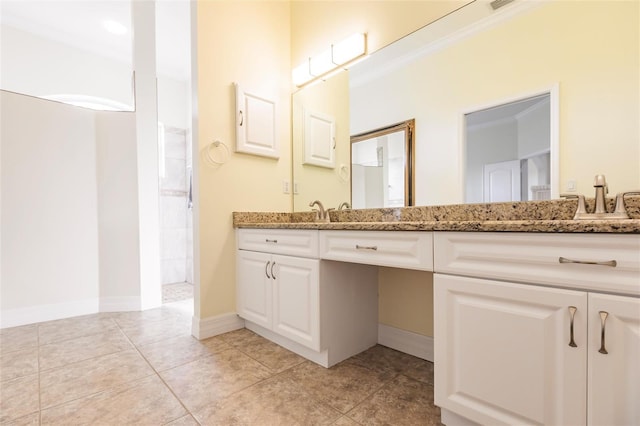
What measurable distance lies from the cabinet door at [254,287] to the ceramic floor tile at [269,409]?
56cm

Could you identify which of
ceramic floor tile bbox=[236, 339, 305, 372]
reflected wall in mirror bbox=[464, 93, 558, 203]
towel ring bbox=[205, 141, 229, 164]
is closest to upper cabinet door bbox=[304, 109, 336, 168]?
towel ring bbox=[205, 141, 229, 164]

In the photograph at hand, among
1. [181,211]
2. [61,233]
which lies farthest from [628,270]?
[181,211]

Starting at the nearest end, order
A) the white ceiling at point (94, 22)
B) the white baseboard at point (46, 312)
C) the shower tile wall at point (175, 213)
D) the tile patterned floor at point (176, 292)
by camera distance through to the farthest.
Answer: the white baseboard at point (46, 312)
the white ceiling at point (94, 22)
the tile patterned floor at point (176, 292)
the shower tile wall at point (175, 213)

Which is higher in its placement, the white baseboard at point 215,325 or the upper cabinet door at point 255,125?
the upper cabinet door at point 255,125

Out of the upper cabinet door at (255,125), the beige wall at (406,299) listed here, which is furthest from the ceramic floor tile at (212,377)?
the upper cabinet door at (255,125)

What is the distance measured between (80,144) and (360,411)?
3.13m

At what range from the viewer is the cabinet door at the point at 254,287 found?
6.47 feet

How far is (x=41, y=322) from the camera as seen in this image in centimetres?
249

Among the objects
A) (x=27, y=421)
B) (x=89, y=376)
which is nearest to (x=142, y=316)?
(x=89, y=376)

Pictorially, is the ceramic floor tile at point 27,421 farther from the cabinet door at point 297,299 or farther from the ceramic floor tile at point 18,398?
the cabinet door at point 297,299

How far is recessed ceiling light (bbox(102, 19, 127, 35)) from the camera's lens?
11.0 ft

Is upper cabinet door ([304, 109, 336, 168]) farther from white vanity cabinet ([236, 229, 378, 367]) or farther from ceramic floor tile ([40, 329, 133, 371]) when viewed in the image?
ceramic floor tile ([40, 329, 133, 371])

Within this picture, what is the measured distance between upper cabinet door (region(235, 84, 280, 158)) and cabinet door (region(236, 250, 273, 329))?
0.83m

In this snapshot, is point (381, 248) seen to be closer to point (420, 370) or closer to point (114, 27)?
point (420, 370)
